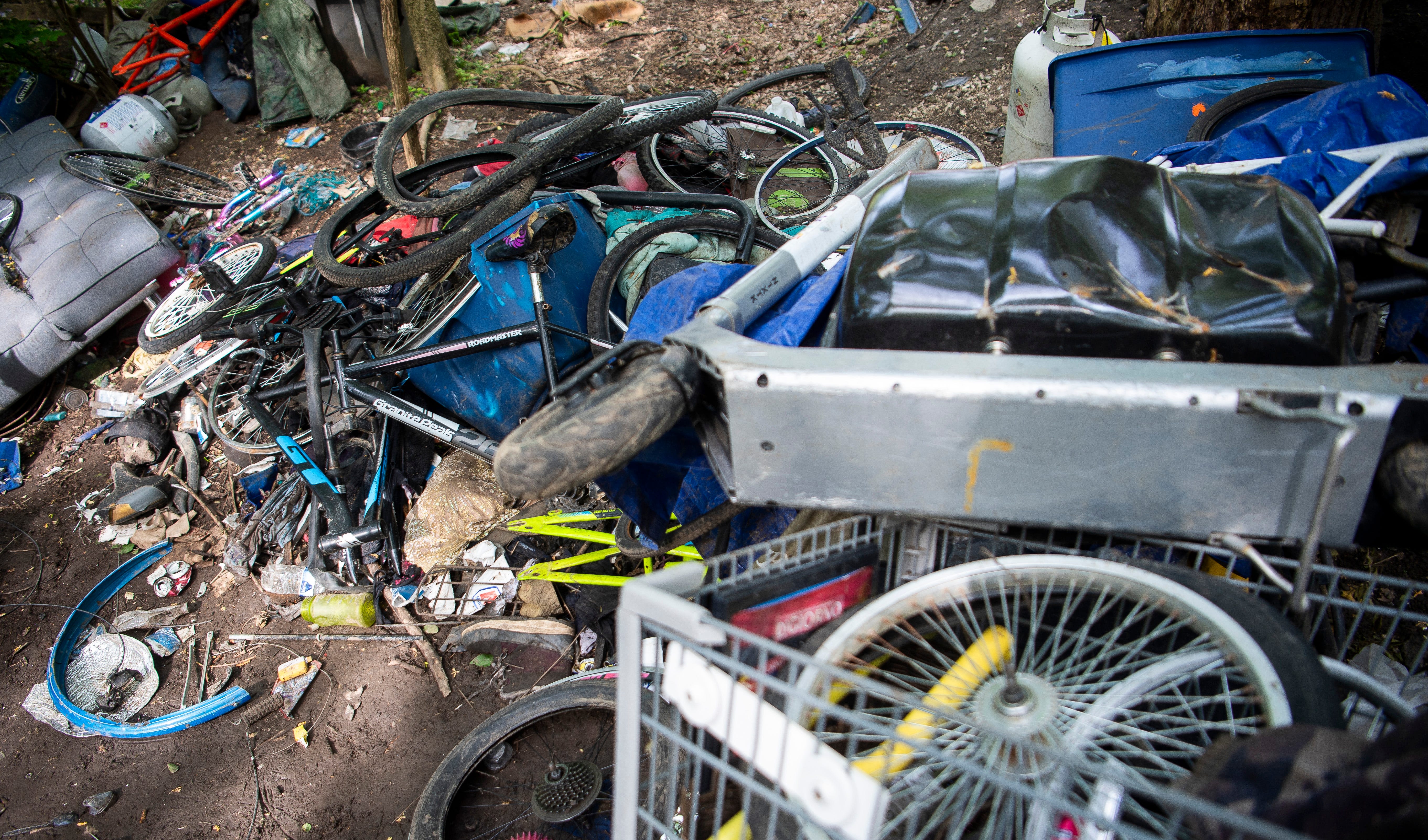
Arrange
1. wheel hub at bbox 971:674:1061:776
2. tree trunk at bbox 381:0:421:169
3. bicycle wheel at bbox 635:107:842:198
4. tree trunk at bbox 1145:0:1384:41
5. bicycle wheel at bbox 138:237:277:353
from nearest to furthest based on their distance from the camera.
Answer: wheel hub at bbox 971:674:1061:776
tree trunk at bbox 1145:0:1384:41
bicycle wheel at bbox 138:237:277:353
bicycle wheel at bbox 635:107:842:198
tree trunk at bbox 381:0:421:169

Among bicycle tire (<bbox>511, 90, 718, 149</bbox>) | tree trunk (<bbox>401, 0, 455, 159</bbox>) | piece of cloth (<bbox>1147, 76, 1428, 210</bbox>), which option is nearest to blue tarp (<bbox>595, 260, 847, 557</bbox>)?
piece of cloth (<bbox>1147, 76, 1428, 210</bbox>)

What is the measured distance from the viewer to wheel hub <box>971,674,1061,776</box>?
1.07m

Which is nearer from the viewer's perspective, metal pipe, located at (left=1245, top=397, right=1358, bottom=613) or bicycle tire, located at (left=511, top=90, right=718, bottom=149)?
→ metal pipe, located at (left=1245, top=397, right=1358, bottom=613)

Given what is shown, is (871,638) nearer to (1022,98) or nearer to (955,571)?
(955,571)

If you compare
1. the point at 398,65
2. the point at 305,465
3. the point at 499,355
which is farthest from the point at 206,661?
the point at 398,65

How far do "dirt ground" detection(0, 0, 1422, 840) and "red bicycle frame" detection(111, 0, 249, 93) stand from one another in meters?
1.34

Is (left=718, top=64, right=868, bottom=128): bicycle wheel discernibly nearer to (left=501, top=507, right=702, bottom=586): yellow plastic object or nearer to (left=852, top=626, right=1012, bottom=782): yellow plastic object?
(left=501, top=507, right=702, bottom=586): yellow plastic object

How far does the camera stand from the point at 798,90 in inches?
235

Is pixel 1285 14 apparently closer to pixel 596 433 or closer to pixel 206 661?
pixel 596 433

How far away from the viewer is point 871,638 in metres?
1.22

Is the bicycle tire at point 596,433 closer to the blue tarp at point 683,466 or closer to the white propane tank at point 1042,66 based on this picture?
the blue tarp at point 683,466

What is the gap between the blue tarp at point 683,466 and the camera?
178cm

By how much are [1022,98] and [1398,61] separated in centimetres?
186

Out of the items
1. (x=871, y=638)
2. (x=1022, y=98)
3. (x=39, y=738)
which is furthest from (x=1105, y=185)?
(x=39, y=738)
